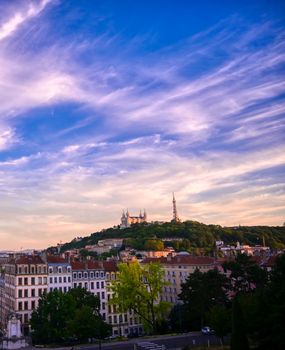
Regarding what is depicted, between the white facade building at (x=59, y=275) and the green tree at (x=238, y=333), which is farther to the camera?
the white facade building at (x=59, y=275)

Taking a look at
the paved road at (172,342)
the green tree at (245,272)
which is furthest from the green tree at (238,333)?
the green tree at (245,272)

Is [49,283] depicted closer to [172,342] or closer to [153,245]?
[172,342]

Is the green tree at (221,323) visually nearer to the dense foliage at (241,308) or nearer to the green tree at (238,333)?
the dense foliage at (241,308)

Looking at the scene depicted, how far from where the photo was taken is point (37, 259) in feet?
253

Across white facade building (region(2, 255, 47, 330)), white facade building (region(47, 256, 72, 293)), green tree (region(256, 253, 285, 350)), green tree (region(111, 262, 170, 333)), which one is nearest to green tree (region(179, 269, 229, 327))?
green tree (region(111, 262, 170, 333))

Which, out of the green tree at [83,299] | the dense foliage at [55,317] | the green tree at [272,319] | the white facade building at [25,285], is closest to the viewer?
the green tree at [272,319]

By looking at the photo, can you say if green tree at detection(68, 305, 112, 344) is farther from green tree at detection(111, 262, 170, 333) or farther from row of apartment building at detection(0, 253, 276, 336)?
row of apartment building at detection(0, 253, 276, 336)

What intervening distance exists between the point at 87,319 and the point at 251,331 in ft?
69.3

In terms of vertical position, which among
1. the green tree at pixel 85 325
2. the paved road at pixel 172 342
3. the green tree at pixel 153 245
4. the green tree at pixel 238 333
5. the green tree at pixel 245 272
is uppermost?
the green tree at pixel 153 245

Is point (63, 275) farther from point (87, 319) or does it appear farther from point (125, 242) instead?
point (125, 242)

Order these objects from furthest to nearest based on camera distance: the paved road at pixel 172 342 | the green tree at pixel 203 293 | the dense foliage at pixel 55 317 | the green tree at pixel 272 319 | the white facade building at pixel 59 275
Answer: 1. the white facade building at pixel 59 275
2. the green tree at pixel 203 293
3. the dense foliage at pixel 55 317
4. the paved road at pixel 172 342
5. the green tree at pixel 272 319

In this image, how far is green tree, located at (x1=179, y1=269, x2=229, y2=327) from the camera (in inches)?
2371

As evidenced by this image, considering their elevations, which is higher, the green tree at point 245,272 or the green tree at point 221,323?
the green tree at point 245,272

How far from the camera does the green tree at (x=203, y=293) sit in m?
60.2
